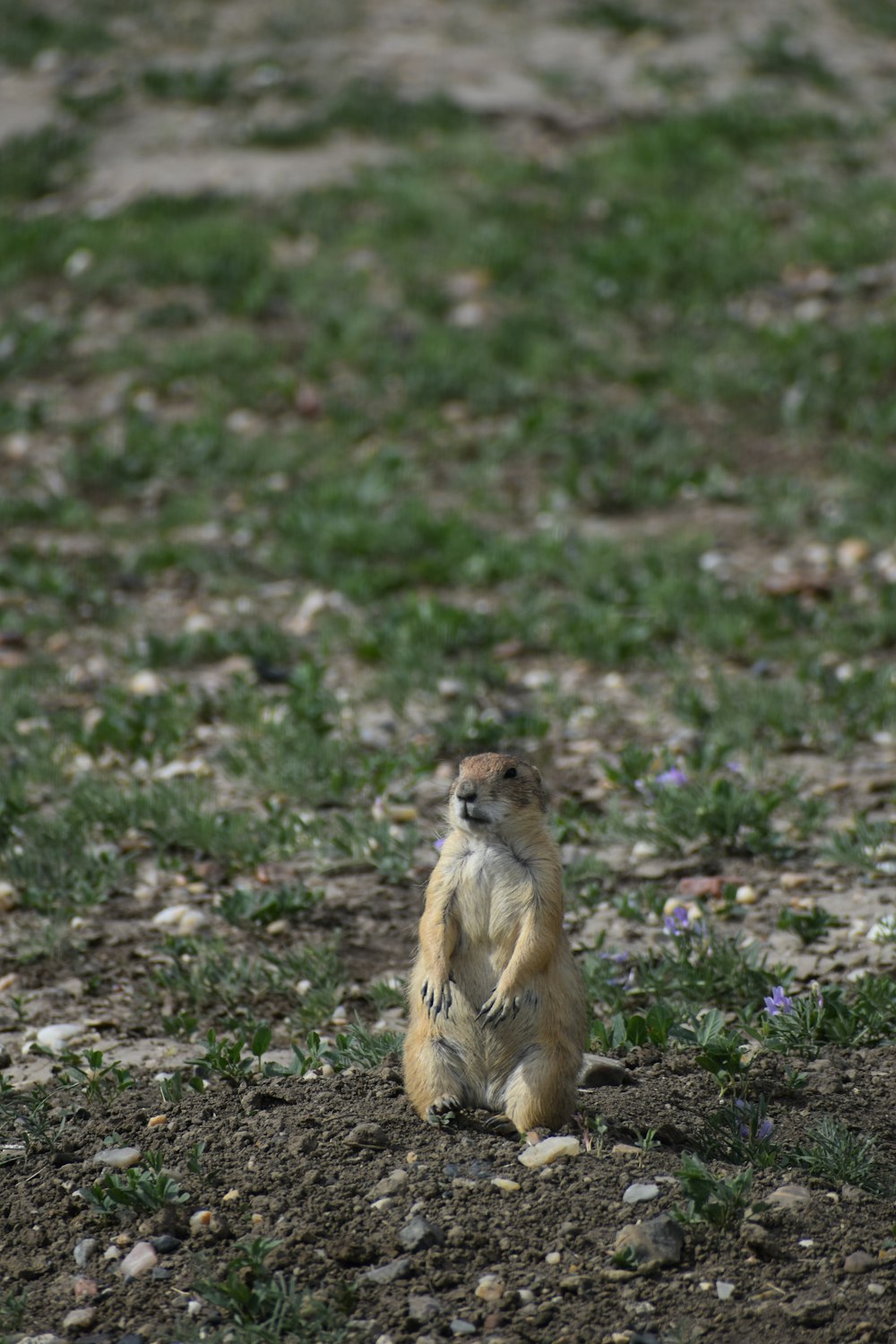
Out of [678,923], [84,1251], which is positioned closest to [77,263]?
[678,923]

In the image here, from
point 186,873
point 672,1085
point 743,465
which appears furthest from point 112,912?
point 743,465

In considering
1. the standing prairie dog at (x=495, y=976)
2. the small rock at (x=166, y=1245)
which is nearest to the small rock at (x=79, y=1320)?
the small rock at (x=166, y=1245)

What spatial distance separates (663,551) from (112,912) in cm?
485

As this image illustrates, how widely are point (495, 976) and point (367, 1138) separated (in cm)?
61

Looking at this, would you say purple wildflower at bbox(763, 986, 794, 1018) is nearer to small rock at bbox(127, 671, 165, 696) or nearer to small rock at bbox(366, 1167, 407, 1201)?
small rock at bbox(366, 1167, 407, 1201)

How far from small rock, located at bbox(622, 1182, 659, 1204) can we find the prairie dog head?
1.11m

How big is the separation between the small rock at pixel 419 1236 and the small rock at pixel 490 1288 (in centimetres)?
17

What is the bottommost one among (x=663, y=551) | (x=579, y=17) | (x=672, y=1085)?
(x=663, y=551)

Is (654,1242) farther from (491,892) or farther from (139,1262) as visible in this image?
(139,1262)

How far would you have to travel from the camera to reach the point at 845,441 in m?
11.0

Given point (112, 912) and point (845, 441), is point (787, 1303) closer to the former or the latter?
point (112, 912)

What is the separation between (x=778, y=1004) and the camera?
5090 millimetres

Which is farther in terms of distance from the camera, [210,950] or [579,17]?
[579,17]

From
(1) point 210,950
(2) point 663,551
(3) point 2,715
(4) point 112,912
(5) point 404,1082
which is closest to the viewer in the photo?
(5) point 404,1082
